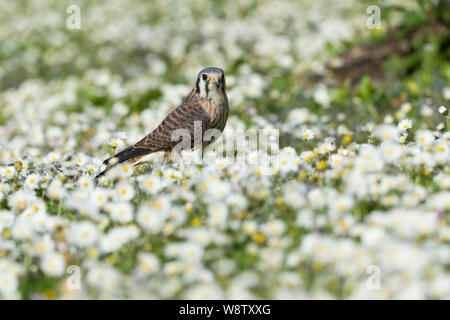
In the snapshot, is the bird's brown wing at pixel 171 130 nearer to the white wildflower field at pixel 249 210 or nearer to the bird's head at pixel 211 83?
the bird's head at pixel 211 83

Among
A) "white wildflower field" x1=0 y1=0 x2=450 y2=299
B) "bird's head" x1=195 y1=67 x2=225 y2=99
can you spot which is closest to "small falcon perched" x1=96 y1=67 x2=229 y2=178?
"bird's head" x1=195 y1=67 x2=225 y2=99

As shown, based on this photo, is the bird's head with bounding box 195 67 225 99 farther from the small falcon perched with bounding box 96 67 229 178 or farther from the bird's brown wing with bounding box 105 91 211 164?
the bird's brown wing with bounding box 105 91 211 164

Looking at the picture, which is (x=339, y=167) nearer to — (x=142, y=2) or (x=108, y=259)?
(x=108, y=259)

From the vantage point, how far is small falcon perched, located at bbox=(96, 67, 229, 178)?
523cm

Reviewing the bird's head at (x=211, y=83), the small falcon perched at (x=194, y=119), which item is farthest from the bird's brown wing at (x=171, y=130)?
the bird's head at (x=211, y=83)

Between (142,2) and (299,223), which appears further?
(142,2)

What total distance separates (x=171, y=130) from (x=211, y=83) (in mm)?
663

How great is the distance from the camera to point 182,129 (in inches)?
206

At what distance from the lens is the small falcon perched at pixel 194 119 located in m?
5.23

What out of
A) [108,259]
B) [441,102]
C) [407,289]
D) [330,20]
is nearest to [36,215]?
[108,259]

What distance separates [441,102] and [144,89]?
479 cm

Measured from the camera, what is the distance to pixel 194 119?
5.23 m

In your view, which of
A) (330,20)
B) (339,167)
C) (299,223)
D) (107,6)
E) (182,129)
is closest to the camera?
(299,223)

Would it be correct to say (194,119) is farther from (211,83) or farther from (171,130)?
(211,83)
